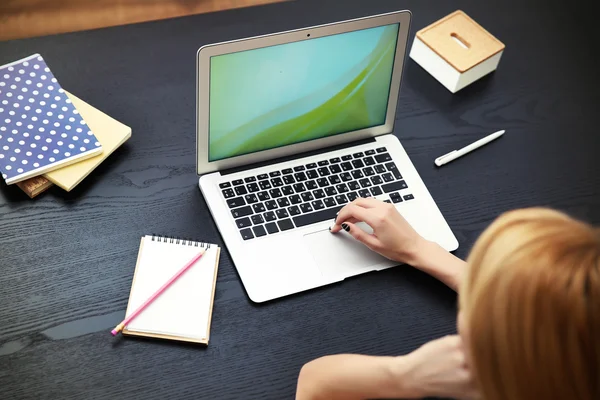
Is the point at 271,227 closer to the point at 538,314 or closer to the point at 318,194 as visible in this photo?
the point at 318,194

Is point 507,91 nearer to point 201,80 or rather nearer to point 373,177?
point 373,177

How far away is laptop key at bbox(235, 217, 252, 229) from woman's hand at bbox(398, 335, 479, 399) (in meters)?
0.36

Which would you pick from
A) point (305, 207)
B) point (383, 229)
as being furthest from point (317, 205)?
point (383, 229)

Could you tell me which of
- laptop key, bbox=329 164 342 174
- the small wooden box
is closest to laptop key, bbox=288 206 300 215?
laptop key, bbox=329 164 342 174

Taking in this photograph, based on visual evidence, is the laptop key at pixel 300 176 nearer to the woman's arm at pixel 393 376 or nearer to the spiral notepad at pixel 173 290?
the spiral notepad at pixel 173 290

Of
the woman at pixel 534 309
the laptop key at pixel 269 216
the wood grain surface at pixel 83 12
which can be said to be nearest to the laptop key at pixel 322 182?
the laptop key at pixel 269 216

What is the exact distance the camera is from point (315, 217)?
1.13 m

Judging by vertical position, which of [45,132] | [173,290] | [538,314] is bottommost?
[173,290]

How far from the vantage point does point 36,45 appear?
1.26m

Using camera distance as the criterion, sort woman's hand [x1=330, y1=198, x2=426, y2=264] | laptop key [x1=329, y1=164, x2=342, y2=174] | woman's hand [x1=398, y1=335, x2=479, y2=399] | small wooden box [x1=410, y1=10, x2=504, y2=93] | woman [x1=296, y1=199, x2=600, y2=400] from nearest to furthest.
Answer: woman [x1=296, y1=199, x2=600, y2=400] → woman's hand [x1=398, y1=335, x2=479, y2=399] → woman's hand [x1=330, y1=198, x2=426, y2=264] → laptop key [x1=329, y1=164, x2=342, y2=174] → small wooden box [x1=410, y1=10, x2=504, y2=93]

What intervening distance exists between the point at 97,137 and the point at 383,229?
0.49 meters

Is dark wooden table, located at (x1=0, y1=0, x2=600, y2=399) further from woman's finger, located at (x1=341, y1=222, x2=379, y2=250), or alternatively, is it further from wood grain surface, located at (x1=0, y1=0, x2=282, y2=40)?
wood grain surface, located at (x1=0, y1=0, x2=282, y2=40)

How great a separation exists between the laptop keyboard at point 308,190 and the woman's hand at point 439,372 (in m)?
0.34

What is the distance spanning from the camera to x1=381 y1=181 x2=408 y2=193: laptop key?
118 centimetres
